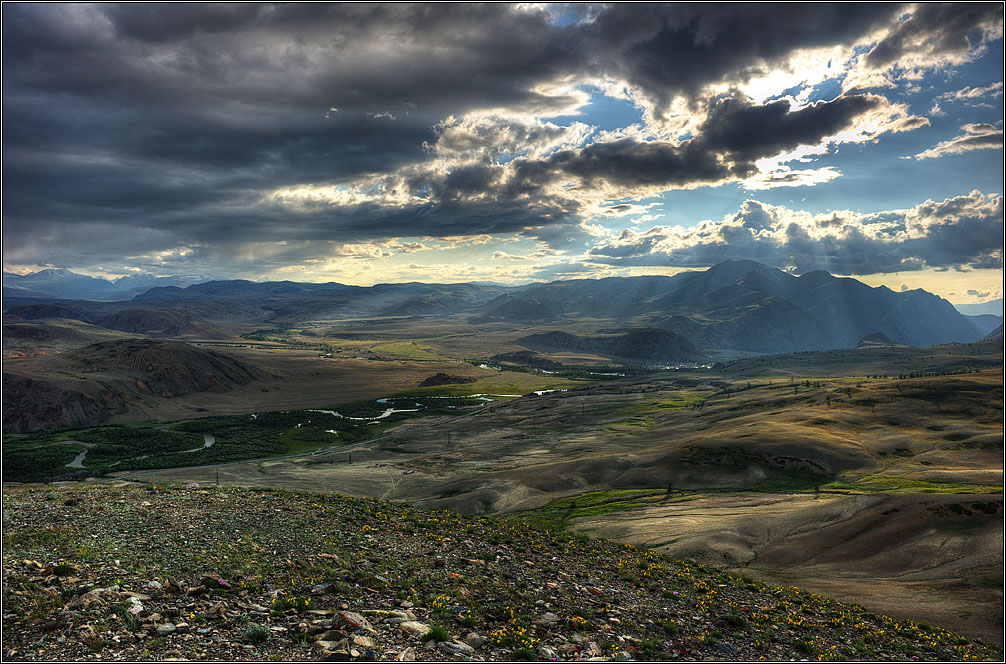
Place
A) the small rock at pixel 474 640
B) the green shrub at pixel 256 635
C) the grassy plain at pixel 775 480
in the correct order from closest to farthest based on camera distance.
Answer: the green shrub at pixel 256 635 → the small rock at pixel 474 640 → the grassy plain at pixel 775 480

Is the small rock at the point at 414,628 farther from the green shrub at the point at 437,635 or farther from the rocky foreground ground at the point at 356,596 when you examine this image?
the green shrub at the point at 437,635

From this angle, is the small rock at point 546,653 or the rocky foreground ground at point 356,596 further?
the small rock at point 546,653

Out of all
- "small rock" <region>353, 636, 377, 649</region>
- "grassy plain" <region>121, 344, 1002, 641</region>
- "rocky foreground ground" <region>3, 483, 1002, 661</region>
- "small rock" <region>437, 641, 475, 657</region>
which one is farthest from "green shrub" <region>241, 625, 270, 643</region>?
"grassy plain" <region>121, 344, 1002, 641</region>

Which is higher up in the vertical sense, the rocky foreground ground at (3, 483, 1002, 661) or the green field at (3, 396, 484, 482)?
the rocky foreground ground at (3, 483, 1002, 661)

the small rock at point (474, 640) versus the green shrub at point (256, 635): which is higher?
the green shrub at point (256, 635)

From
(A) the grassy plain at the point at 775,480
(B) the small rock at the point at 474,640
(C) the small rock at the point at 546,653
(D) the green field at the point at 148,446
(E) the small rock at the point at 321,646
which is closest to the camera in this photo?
(E) the small rock at the point at 321,646

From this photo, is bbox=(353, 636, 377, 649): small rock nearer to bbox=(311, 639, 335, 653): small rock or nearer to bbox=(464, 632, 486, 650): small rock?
bbox=(311, 639, 335, 653): small rock

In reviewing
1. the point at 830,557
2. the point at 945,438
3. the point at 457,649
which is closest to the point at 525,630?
the point at 457,649

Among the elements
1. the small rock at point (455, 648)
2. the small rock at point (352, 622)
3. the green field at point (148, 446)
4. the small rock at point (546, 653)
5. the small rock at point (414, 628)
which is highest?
the small rock at point (352, 622)

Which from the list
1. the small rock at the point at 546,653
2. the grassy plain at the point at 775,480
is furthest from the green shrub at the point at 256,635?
the grassy plain at the point at 775,480
